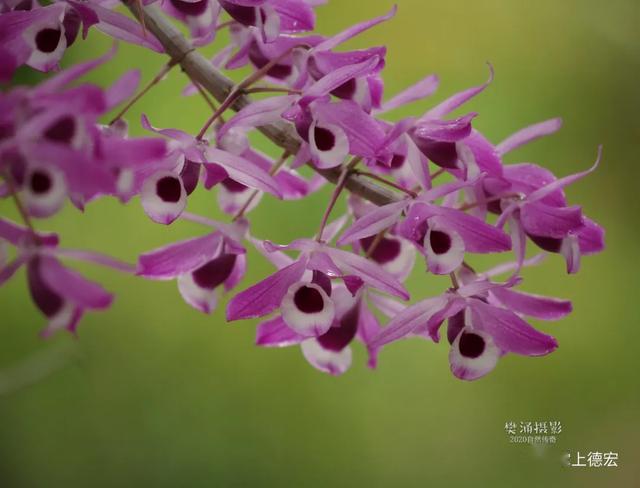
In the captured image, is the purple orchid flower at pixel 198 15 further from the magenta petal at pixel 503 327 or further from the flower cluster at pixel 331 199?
the magenta petal at pixel 503 327

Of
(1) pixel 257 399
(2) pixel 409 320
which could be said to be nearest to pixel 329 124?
(2) pixel 409 320

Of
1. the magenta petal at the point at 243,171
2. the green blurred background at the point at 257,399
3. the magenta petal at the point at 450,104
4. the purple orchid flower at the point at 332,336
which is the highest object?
the magenta petal at the point at 450,104

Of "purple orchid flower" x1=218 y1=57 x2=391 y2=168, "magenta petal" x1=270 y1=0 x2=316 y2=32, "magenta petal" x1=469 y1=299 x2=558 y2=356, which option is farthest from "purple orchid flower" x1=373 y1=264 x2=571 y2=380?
"magenta petal" x1=270 y1=0 x2=316 y2=32

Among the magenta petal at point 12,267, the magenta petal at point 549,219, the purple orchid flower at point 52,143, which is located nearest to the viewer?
the purple orchid flower at point 52,143

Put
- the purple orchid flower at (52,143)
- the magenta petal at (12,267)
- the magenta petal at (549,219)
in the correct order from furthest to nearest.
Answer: the magenta petal at (549,219) < the magenta petal at (12,267) < the purple orchid flower at (52,143)

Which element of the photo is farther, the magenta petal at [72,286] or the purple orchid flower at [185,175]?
the purple orchid flower at [185,175]

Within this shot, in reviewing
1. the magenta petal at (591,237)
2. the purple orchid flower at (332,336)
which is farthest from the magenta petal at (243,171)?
the magenta petal at (591,237)
